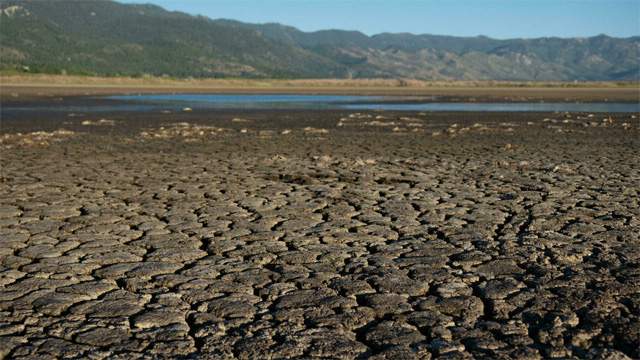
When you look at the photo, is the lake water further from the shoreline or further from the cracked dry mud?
the cracked dry mud

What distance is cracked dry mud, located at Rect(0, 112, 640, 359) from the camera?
334cm

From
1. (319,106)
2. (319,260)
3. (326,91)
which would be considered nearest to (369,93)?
(326,91)

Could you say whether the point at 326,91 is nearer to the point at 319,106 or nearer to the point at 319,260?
the point at 319,106

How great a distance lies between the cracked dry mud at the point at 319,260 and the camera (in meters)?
3.34

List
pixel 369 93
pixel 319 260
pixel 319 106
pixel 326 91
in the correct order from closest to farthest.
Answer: pixel 319 260 → pixel 319 106 → pixel 369 93 → pixel 326 91

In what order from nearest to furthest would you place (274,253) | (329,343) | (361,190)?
1. (329,343)
2. (274,253)
3. (361,190)

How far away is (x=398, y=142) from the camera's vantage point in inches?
549

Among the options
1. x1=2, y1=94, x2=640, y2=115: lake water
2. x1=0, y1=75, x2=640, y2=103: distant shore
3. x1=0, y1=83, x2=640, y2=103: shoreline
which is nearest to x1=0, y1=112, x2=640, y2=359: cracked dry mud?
x1=2, y1=94, x2=640, y2=115: lake water

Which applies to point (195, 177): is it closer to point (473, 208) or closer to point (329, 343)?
point (473, 208)

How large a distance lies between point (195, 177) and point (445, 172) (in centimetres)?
382

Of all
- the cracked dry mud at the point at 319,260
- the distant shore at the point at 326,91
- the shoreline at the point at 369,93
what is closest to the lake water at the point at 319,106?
the shoreline at the point at 369,93

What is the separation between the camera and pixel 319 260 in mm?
4809

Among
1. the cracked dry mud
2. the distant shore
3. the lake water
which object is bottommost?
the distant shore

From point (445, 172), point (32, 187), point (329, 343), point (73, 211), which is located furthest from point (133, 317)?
point (445, 172)
